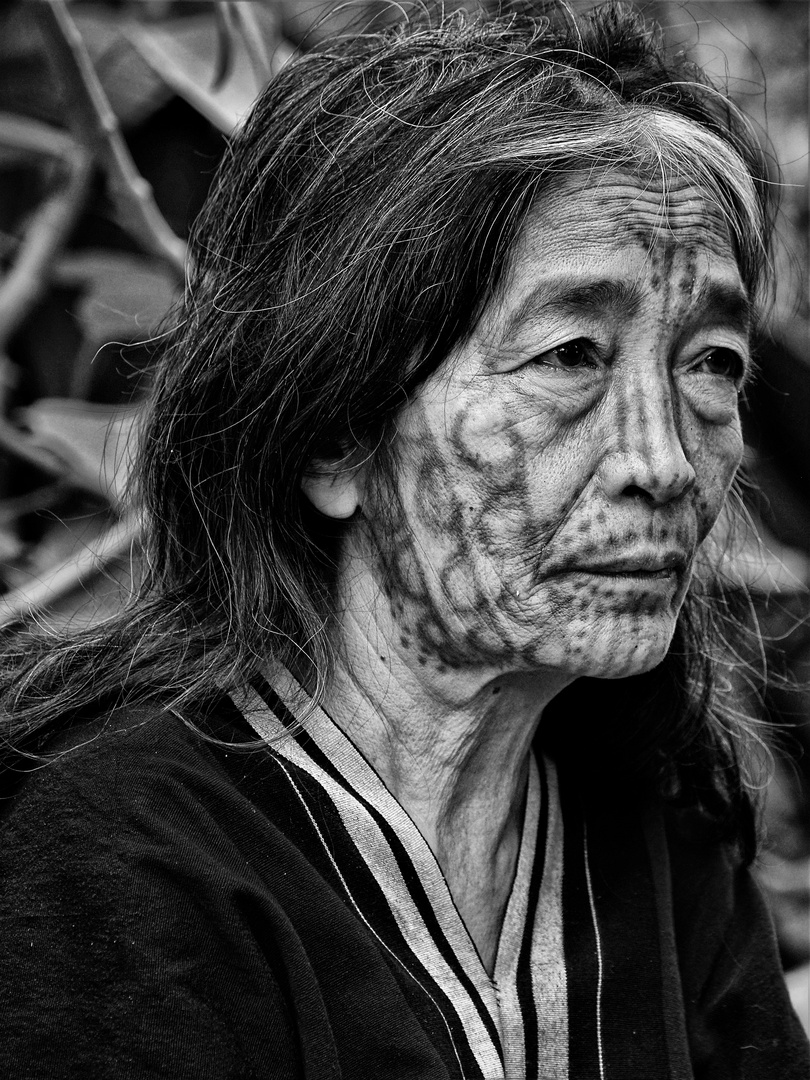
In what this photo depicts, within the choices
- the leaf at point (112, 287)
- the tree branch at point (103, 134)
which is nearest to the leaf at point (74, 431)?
the leaf at point (112, 287)

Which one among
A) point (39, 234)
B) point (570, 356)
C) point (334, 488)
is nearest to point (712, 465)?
point (570, 356)

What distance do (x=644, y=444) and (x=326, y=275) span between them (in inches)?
19.2

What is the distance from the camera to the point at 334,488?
166cm

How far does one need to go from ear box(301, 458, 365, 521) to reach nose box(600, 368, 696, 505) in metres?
0.37

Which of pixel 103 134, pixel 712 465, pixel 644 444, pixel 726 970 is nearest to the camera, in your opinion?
pixel 644 444

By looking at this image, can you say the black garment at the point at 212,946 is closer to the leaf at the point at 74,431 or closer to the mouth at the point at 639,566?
the mouth at the point at 639,566

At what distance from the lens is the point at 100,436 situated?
3127mm

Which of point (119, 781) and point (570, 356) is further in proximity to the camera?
point (570, 356)

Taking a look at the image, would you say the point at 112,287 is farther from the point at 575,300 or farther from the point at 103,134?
the point at 575,300

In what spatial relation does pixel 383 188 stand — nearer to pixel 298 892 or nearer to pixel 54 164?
pixel 298 892

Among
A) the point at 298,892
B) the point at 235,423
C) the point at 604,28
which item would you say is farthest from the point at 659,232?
the point at 298,892

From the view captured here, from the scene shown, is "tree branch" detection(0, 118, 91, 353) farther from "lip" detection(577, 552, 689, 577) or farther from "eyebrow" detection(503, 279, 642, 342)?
"lip" detection(577, 552, 689, 577)

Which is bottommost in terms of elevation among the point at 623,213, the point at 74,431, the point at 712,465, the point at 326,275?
the point at 712,465

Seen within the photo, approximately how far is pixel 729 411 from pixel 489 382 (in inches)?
14.3
